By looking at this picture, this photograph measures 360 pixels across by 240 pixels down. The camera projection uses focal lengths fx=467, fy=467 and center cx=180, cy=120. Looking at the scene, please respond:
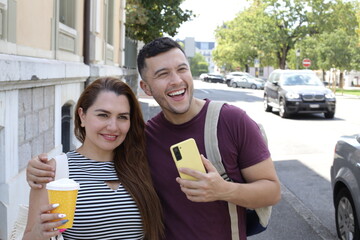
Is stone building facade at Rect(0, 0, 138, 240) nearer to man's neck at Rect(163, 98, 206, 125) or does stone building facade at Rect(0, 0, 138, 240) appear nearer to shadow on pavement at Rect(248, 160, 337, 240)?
man's neck at Rect(163, 98, 206, 125)

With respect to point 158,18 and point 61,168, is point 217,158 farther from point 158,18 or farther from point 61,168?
point 158,18

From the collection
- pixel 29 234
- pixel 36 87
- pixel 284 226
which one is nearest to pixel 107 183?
pixel 29 234

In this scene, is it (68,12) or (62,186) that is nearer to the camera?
Result: (62,186)

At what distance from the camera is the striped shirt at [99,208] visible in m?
2.23

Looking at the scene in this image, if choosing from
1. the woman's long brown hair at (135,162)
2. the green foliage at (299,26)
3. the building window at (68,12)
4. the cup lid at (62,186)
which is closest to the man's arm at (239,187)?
the woman's long brown hair at (135,162)

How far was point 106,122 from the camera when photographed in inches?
94.3

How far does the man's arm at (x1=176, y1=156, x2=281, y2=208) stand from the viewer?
79.0 inches

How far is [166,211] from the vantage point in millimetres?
2402

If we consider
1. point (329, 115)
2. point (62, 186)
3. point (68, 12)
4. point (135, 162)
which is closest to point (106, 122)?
point (135, 162)

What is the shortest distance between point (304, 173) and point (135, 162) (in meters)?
6.98

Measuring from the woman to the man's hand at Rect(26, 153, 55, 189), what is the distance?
46 millimetres

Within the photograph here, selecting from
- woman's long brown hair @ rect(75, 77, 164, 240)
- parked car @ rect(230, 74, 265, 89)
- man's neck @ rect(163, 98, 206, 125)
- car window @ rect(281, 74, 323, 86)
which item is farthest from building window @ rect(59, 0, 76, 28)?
parked car @ rect(230, 74, 265, 89)

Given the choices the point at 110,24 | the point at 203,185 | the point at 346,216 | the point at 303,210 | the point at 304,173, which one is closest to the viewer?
→ the point at 203,185

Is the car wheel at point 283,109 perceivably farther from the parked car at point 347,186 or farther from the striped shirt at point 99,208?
the striped shirt at point 99,208
